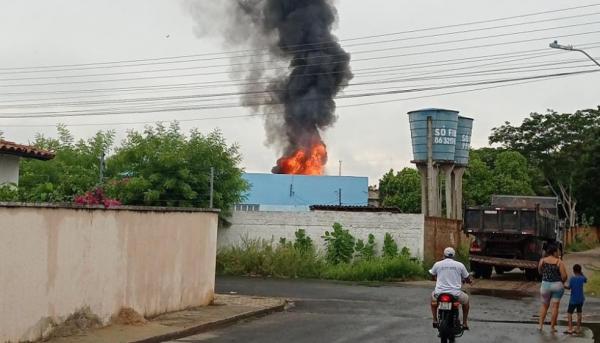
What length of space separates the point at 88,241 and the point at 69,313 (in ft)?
3.73

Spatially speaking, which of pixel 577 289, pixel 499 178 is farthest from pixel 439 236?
pixel 499 178

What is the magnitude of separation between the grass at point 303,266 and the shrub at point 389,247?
0.44 metres

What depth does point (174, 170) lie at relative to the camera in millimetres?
26922

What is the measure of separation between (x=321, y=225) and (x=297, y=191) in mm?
22642

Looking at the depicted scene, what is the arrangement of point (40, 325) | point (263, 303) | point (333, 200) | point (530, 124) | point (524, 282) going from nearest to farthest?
point (40, 325) < point (263, 303) < point (524, 282) < point (333, 200) < point (530, 124)

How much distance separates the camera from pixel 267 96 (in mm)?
47188

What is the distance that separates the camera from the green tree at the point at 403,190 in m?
67.9

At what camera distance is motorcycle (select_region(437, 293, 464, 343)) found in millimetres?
11352

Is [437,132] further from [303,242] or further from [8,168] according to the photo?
[8,168]

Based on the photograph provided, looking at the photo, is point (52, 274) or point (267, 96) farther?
point (267, 96)

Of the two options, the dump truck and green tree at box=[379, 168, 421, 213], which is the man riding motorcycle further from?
green tree at box=[379, 168, 421, 213]

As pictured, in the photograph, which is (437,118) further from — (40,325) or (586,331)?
(40,325)

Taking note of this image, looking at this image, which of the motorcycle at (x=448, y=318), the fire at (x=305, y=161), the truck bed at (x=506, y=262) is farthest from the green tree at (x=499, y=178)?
the motorcycle at (x=448, y=318)

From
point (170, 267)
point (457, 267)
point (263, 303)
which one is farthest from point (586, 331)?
point (170, 267)
